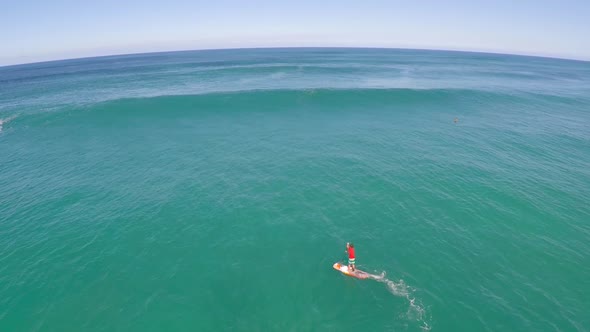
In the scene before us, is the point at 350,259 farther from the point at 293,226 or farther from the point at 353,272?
the point at 293,226

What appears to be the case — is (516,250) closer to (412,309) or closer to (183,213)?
(412,309)

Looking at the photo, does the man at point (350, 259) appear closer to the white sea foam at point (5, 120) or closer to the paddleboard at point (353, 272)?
the paddleboard at point (353, 272)

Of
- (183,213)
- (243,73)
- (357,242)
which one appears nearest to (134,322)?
(183,213)

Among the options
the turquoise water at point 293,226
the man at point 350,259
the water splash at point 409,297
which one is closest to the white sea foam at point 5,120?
the turquoise water at point 293,226

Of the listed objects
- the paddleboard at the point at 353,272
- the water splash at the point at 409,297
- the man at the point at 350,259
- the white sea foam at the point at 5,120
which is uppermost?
the white sea foam at the point at 5,120

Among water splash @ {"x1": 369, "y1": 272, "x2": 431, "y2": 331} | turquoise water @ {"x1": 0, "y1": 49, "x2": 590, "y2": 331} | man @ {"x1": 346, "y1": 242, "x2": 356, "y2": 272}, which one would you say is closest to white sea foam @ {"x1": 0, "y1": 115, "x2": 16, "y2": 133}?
turquoise water @ {"x1": 0, "y1": 49, "x2": 590, "y2": 331}

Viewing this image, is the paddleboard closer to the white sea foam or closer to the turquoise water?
the turquoise water
